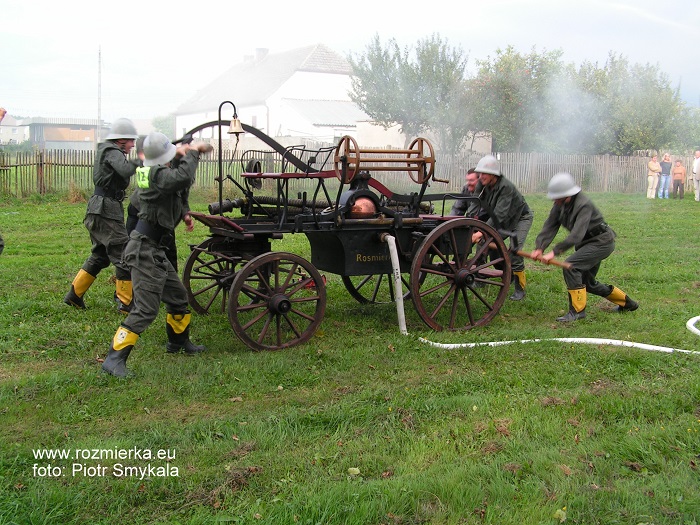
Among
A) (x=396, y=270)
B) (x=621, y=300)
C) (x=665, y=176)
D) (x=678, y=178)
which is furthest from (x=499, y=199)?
(x=678, y=178)

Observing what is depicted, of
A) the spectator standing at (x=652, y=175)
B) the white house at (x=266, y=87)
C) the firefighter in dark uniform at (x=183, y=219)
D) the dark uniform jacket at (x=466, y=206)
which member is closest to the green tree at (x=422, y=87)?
the white house at (x=266, y=87)

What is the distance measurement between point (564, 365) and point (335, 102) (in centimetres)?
2709

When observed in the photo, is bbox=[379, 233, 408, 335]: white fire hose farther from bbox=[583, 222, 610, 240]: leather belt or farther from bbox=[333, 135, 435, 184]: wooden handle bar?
bbox=[583, 222, 610, 240]: leather belt

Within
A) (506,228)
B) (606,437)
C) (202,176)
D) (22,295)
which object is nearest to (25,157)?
(202,176)

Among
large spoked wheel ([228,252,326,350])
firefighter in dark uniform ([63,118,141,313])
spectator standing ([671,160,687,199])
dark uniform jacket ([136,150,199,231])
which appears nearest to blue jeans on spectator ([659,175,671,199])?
spectator standing ([671,160,687,199])

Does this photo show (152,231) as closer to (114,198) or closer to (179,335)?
(179,335)

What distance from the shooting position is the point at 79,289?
24.6 feet

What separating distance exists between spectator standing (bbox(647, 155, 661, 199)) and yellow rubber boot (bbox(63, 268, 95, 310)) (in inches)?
514

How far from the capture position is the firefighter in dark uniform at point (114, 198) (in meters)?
7.08

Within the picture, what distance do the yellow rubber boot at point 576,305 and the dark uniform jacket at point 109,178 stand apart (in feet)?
14.5

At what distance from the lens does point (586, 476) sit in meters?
3.96

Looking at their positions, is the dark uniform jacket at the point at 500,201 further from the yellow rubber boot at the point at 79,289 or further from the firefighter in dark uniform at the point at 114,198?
the yellow rubber boot at the point at 79,289

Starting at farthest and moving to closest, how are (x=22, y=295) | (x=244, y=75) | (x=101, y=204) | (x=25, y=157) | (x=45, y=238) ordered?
(x=25, y=157)
(x=244, y=75)
(x=45, y=238)
(x=22, y=295)
(x=101, y=204)

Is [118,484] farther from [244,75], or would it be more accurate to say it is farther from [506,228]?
[244,75]
